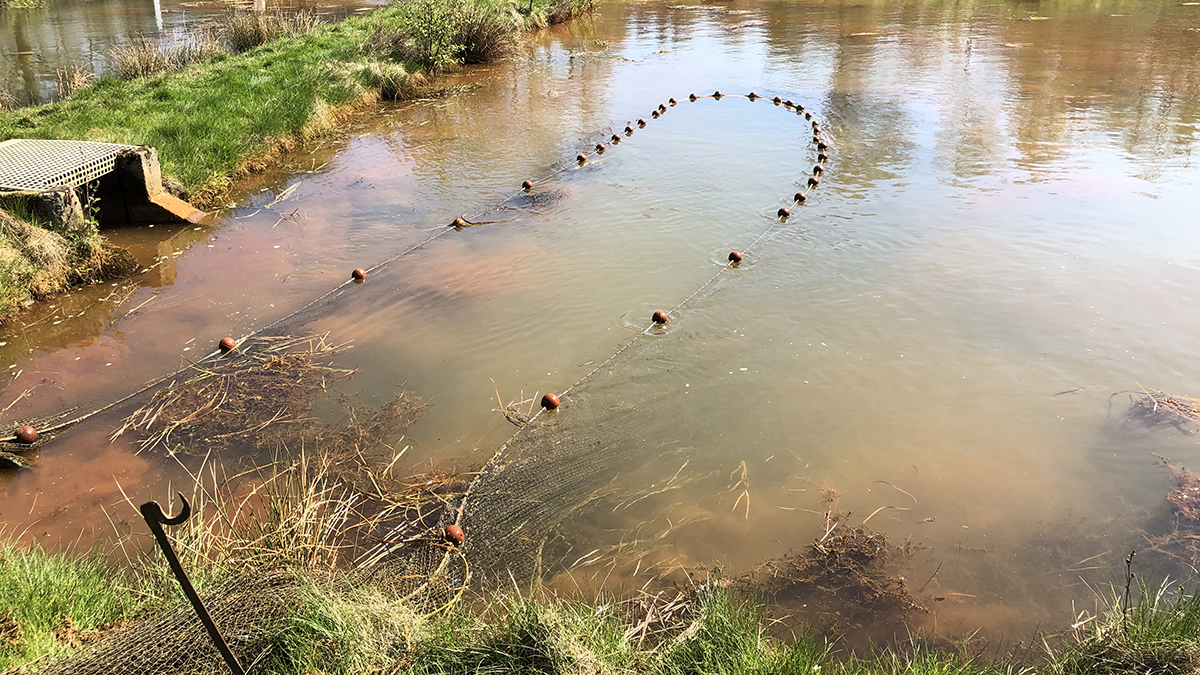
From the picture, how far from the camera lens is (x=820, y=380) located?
5324 mm

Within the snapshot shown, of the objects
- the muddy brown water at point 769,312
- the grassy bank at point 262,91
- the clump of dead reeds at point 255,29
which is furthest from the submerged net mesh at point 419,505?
the clump of dead reeds at point 255,29

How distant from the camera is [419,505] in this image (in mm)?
4270

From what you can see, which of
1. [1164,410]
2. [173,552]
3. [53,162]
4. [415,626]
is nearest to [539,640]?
[415,626]

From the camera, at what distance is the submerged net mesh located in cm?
293

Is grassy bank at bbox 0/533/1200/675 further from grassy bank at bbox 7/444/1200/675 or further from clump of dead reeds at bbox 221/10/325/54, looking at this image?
clump of dead reeds at bbox 221/10/325/54

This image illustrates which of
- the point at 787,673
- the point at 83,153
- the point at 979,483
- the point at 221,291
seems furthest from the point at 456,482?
the point at 83,153

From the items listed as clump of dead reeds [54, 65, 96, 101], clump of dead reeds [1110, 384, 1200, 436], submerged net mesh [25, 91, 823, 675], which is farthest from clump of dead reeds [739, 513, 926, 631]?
clump of dead reeds [54, 65, 96, 101]

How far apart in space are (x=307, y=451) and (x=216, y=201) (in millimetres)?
4777

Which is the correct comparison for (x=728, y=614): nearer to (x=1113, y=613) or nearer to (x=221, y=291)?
(x=1113, y=613)

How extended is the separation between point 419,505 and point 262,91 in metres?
8.29

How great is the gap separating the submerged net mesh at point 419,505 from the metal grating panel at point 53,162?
241 centimetres

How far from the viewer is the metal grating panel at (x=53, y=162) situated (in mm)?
6521

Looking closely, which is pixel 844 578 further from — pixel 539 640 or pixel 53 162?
pixel 53 162

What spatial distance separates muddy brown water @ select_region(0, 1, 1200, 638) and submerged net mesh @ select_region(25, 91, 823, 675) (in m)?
0.17
